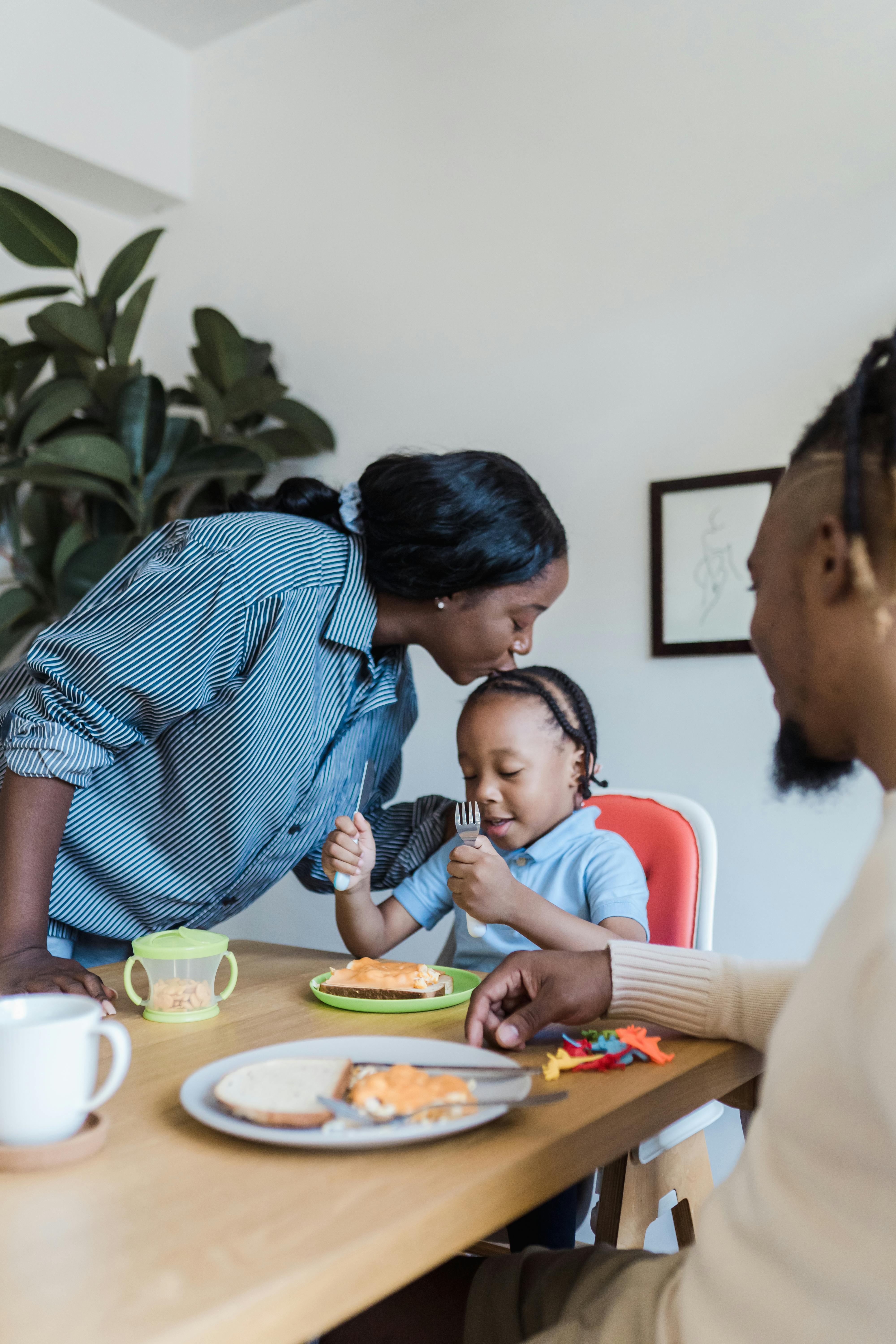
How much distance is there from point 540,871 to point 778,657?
77cm

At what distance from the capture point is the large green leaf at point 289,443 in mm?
2926

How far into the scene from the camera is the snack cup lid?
1.14 m

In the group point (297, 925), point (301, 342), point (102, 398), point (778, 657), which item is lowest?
point (297, 925)

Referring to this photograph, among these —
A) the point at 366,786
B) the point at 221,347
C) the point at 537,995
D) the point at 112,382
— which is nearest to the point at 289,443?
the point at 221,347

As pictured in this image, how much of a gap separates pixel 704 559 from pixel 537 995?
1480 mm

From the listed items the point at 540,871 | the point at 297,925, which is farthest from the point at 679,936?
the point at 297,925

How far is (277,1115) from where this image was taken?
787mm

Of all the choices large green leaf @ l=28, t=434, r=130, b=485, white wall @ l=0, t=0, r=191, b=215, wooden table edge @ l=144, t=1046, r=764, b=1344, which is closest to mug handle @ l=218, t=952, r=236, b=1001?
wooden table edge @ l=144, t=1046, r=764, b=1344

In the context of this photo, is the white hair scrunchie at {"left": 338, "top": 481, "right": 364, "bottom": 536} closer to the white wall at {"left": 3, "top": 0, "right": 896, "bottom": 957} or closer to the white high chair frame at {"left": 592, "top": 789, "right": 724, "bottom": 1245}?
the white high chair frame at {"left": 592, "top": 789, "right": 724, "bottom": 1245}

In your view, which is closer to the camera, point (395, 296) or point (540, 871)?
point (540, 871)

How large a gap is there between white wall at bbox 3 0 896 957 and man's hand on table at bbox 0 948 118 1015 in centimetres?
149

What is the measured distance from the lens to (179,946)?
115cm

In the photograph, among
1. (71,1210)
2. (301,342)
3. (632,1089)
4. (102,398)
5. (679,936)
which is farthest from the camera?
(301,342)

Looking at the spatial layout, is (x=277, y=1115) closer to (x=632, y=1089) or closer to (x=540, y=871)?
(x=632, y=1089)
